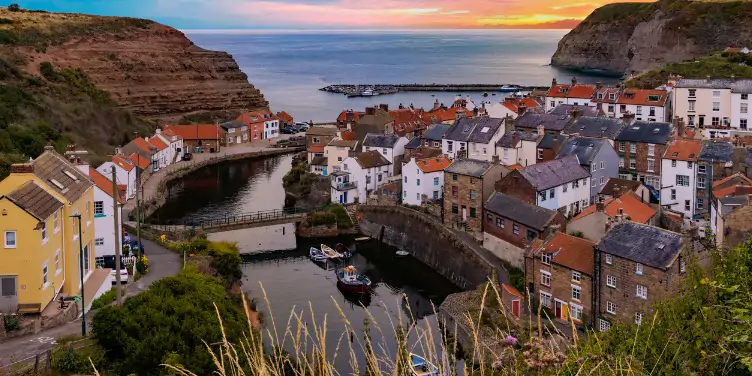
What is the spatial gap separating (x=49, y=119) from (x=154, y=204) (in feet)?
54.7

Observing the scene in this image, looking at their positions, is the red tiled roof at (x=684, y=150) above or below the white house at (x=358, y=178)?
above

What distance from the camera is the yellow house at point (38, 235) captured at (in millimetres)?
18641

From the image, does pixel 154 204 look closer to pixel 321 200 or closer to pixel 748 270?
pixel 321 200

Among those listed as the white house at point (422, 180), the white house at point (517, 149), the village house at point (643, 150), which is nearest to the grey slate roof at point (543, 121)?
the white house at point (517, 149)

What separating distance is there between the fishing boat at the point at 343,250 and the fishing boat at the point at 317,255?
2.88ft

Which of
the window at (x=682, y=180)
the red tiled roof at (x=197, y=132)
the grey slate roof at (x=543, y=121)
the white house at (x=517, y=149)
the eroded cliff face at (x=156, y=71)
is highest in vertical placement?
the eroded cliff face at (x=156, y=71)

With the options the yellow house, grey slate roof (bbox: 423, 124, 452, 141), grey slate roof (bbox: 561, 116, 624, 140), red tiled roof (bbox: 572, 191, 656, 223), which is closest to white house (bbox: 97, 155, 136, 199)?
grey slate roof (bbox: 423, 124, 452, 141)

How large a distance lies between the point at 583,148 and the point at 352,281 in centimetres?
1305

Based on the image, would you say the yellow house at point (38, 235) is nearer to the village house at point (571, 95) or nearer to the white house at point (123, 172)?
the white house at point (123, 172)

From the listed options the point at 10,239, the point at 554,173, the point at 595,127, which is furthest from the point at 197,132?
the point at 10,239

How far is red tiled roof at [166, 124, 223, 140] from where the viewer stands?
60.3 meters

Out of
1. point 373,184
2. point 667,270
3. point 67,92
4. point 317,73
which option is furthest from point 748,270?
point 317,73

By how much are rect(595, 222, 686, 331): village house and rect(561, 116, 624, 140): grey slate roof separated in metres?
15.3

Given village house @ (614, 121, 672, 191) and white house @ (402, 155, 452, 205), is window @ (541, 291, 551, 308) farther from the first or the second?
village house @ (614, 121, 672, 191)
